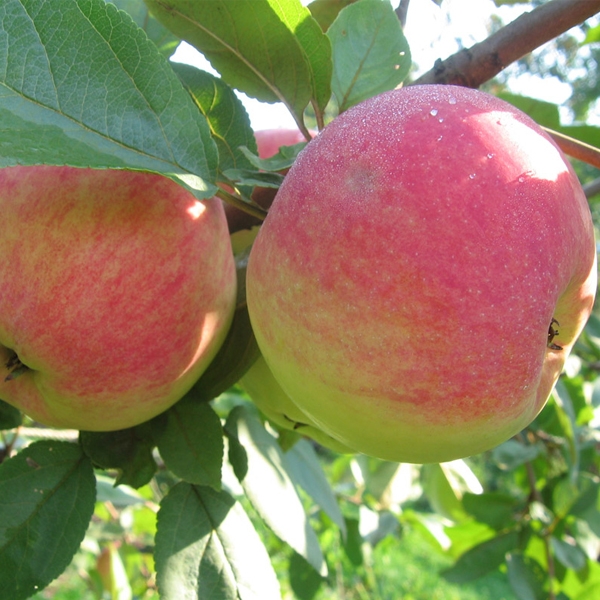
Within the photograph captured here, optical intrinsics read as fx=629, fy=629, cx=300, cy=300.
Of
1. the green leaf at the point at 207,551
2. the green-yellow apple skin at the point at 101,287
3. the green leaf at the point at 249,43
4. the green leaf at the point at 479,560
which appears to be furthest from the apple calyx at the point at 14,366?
the green leaf at the point at 479,560

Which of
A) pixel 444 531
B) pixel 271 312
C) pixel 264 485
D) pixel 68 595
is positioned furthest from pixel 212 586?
pixel 68 595

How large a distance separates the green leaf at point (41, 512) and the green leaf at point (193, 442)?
0.12 metres

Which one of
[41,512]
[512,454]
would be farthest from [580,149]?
[512,454]

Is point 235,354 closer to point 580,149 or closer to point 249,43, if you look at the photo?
point 249,43

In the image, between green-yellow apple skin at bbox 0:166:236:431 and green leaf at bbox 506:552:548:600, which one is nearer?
green-yellow apple skin at bbox 0:166:236:431

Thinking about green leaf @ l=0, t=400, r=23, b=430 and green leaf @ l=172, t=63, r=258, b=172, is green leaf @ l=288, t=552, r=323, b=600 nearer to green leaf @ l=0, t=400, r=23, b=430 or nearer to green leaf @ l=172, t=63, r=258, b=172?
green leaf @ l=0, t=400, r=23, b=430

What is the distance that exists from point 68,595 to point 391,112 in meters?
3.37

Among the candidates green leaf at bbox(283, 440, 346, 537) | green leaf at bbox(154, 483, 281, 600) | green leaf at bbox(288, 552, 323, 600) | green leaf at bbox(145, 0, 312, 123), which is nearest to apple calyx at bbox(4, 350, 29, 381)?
green leaf at bbox(154, 483, 281, 600)

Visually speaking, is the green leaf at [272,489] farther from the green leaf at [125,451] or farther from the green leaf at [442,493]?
the green leaf at [442,493]

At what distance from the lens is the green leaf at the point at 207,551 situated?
28.5 inches

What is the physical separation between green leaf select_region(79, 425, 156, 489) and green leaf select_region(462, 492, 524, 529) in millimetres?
973

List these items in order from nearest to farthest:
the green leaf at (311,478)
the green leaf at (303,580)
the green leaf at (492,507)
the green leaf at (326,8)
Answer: the green leaf at (326,8) → the green leaf at (311,478) → the green leaf at (303,580) → the green leaf at (492,507)

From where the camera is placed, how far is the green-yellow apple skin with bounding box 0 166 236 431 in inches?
22.8

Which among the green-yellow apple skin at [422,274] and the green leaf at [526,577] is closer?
the green-yellow apple skin at [422,274]
